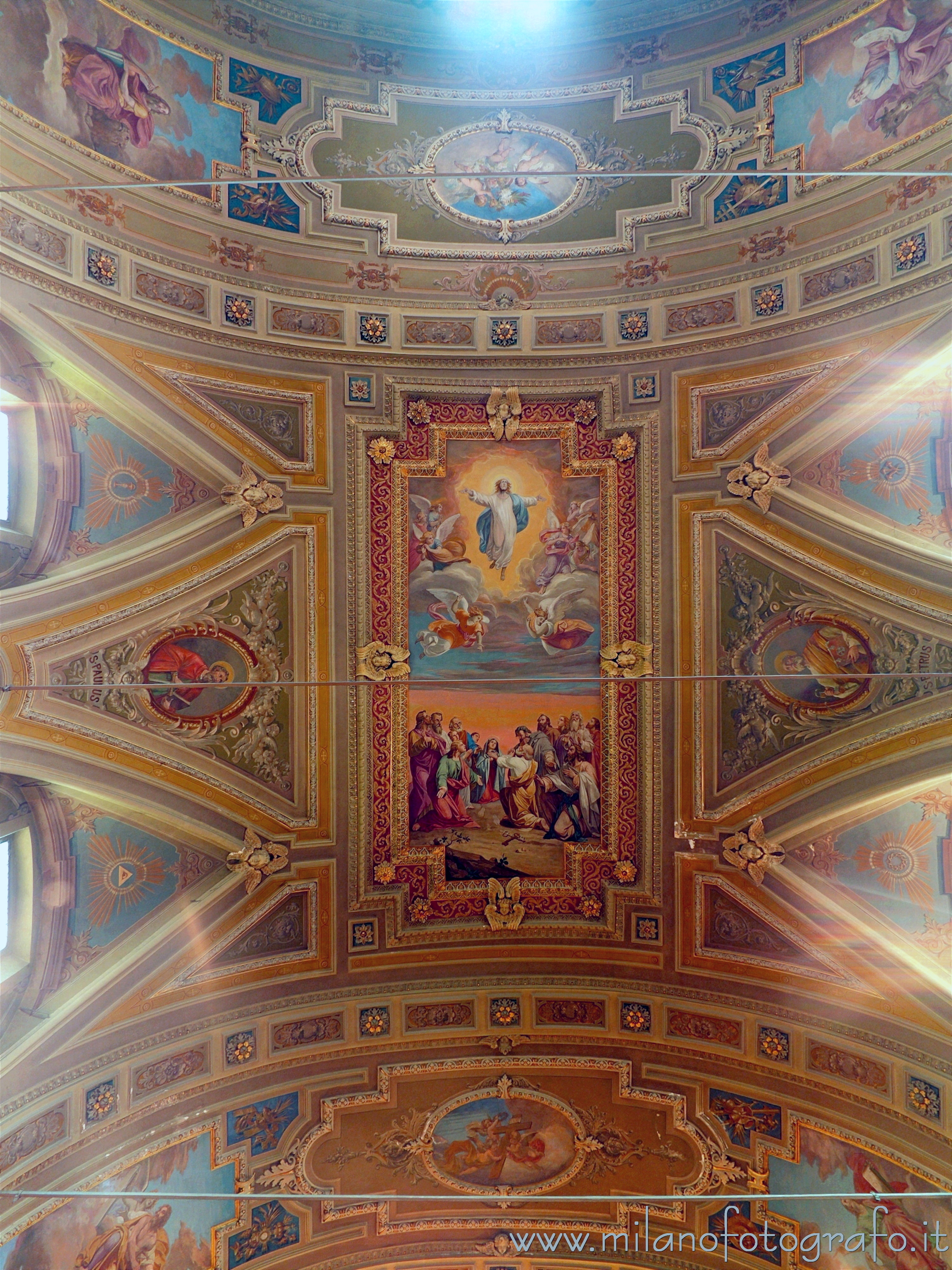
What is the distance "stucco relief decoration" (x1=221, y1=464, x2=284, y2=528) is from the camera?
11.1 m

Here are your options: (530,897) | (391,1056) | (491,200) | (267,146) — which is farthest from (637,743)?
(267,146)

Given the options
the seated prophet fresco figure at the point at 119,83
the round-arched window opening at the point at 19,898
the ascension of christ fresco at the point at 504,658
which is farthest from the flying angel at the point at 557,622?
the seated prophet fresco figure at the point at 119,83

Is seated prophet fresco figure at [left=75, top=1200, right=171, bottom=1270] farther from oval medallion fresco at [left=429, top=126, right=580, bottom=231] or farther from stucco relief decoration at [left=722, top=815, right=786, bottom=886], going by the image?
oval medallion fresco at [left=429, top=126, right=580, bottom=231]

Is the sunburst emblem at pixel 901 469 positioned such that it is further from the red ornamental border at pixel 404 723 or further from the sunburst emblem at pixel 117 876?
the sunburst emblem at pixel 117 876

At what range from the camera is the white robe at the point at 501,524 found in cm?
1185

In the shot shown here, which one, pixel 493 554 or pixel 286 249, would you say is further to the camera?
pixel 493 554

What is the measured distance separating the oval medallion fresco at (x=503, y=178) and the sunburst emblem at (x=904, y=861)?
8.69 metres

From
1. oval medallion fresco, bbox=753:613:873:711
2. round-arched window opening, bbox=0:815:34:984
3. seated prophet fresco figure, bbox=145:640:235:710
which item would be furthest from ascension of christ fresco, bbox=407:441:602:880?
round-arched window opening, bbox=0:815:34:984

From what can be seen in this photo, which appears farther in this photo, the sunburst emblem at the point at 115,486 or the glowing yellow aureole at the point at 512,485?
the glowing yellow aureole at the point at 512,485

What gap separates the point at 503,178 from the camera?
11.3 metres

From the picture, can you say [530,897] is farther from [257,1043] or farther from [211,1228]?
[211,1228]

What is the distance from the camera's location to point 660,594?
11750mm

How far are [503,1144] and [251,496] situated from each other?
8.89 metres

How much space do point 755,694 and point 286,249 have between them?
7.98m
